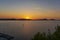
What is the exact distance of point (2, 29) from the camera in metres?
7.34

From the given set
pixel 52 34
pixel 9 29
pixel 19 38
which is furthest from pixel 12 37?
pixel 52 34

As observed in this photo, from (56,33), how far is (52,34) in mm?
159

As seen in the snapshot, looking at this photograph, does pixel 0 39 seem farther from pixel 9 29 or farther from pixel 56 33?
pixel 56 33

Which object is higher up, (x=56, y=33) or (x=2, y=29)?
(x=2, y=29)

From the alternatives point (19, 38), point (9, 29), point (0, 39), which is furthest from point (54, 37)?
point (9, 29)

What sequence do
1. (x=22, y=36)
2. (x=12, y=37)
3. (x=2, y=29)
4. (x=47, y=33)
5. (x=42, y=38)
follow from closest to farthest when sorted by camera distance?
(x=42, y=38), (x=47, y=33), (x=12, y=37), (x=22, y=36), (x=2, y=29)

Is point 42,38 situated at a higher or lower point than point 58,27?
lower

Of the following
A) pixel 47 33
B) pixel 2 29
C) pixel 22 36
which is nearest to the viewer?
pixel 47 33

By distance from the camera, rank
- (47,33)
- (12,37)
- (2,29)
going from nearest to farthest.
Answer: (47,33), (12,37), (2,29)

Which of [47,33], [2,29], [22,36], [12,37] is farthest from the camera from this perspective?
[2,29]

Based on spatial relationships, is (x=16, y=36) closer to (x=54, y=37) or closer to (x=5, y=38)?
(x=5, y=38)

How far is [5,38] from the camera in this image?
19.7ft

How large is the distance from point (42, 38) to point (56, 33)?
0.58 metres

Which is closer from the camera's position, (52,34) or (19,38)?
(52,34)
